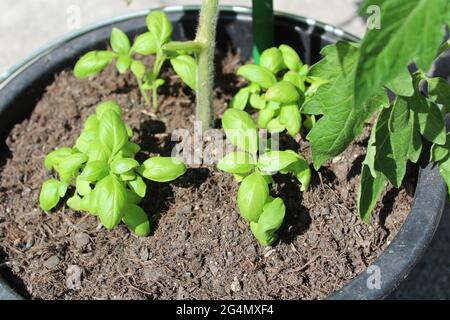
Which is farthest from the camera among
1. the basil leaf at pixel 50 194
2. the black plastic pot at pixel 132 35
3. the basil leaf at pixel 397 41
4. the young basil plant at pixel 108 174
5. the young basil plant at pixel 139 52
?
the black plastic pot at pixel 132 35

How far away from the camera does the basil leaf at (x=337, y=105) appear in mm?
1014

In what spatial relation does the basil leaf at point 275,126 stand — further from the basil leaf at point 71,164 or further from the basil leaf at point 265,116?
the basil leaf at point 71,164

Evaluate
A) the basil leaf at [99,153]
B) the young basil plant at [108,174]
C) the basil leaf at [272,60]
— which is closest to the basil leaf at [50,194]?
the young basil plant at [108,174]

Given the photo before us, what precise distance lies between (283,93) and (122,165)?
326mm

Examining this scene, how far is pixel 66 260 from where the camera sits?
3.97 feet

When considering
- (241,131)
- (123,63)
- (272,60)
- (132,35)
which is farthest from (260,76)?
(132,35)

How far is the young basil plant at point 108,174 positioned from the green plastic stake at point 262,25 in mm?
383

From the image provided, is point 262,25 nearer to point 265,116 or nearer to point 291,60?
point 291,60

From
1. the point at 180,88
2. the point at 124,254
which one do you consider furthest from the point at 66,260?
the point at 180,88

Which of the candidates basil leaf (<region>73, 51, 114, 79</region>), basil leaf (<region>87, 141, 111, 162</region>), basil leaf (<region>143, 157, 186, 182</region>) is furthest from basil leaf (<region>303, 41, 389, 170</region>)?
basil leaf (<region>73, 51, 114, 79</region>)
